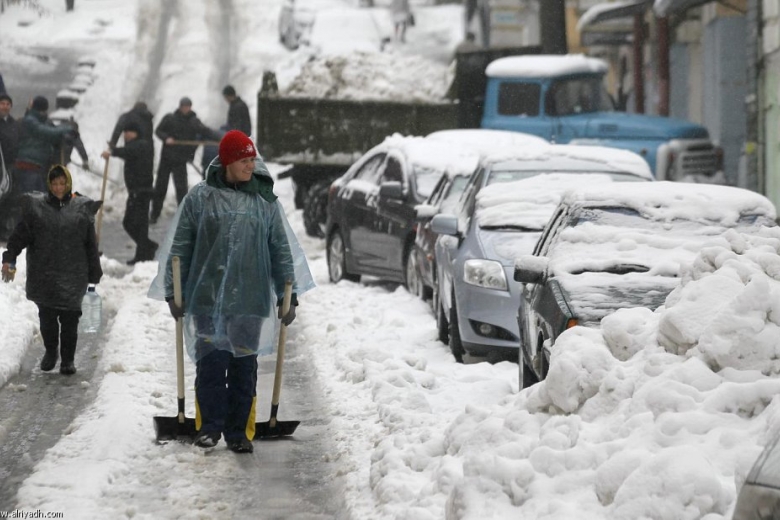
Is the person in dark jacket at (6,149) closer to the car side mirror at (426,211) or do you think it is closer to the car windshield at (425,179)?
the car windshield at (425,179)

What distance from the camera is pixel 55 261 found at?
33.1 ft

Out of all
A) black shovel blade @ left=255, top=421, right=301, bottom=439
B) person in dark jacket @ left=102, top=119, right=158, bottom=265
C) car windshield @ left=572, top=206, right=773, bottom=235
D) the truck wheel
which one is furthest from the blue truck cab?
black shovel blade @ left=255, top=421, right=301, bottom=439

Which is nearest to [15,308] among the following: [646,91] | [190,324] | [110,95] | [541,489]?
[190,324]

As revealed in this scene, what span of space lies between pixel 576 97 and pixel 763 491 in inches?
718

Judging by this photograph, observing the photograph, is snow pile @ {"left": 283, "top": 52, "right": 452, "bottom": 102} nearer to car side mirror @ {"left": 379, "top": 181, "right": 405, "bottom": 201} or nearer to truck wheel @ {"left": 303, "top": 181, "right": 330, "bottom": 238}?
Answer: truck wheel @ {"left": 303, "top": 181, "right": 330, "bottom": 238}

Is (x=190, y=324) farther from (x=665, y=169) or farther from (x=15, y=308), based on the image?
(x=665, y=169)

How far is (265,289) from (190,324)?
410 millimetres

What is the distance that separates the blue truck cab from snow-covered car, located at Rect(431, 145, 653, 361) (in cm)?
886

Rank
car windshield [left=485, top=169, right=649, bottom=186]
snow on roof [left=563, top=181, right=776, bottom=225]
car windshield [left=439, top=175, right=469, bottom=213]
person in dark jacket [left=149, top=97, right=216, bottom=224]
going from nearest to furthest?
snow on roof [left=563, top=181, right=776, bottom=225] → car windshield [left=485, top=169, right=649, bottom=186] → car windshield [left=439, top=175, right=469, bottom=213] → person in dark jacket [left=149, top=97, right=216, bottom=224]

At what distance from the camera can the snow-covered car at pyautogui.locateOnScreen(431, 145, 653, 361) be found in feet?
33.4

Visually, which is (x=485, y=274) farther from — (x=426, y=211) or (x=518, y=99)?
(x=518, y=99)

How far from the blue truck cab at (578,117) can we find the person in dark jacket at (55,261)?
1153 centimetres

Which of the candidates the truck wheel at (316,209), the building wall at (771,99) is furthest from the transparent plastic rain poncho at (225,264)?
the building wall at (771,99)

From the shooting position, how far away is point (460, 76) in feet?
73.0
